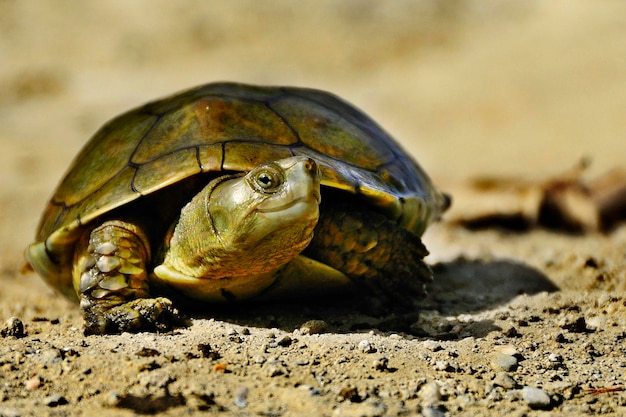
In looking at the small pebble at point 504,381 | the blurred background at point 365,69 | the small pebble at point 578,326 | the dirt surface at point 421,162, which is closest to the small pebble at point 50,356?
the dirt surface at point 421,162

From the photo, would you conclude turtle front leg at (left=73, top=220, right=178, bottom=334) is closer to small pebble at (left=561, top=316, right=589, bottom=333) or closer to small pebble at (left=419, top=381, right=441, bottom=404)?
small pebble at (left=419, top=381, right=441, bottom=404)

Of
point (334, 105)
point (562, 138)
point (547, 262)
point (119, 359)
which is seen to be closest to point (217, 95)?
point (334, 105)

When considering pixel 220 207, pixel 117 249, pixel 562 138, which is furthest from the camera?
pixel 562 138

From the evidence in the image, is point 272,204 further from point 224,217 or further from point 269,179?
point 224,217

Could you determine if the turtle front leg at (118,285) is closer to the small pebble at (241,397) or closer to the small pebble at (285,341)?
the small pebble at (285,341)

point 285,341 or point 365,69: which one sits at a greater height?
point 365,69

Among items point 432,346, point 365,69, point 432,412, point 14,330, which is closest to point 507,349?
point 432,346

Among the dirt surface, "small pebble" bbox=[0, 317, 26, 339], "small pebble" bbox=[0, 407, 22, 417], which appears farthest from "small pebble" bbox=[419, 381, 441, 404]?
"small pebble" bbox=[0, 317, 26, 339]

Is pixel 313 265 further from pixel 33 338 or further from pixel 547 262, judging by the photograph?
pixel 547 262
